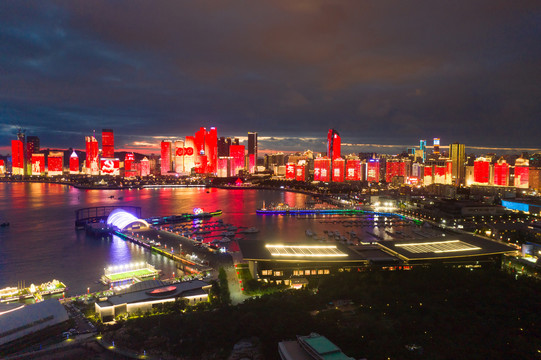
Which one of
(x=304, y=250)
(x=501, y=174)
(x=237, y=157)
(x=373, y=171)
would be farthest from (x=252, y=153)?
(x=304, y=250)

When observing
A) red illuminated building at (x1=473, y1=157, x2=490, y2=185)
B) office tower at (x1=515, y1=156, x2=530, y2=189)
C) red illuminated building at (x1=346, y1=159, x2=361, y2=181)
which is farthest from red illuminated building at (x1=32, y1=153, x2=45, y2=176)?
office tower at (x1=515, y1=156, x2=530, y2=189)

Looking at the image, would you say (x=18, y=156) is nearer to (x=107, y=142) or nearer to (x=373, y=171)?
(x=107, y=142)

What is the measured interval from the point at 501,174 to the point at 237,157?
2622cm

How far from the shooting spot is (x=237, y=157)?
4356cm

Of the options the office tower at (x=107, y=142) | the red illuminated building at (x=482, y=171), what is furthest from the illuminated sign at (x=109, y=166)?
the red illuminated building at (x=482, y=171)

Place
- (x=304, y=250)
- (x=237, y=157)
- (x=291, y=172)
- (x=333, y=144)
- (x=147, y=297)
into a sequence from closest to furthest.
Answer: (x=147, y=297) < (x=304, y=250) < (x=333, y=144) < (x=291, y=172) < (x=237, y=157)

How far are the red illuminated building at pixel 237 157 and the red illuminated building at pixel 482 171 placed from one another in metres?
23.5

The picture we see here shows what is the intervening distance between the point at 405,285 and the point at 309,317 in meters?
2.21

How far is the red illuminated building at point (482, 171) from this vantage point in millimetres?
28031

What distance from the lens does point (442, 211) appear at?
15195 millimetres

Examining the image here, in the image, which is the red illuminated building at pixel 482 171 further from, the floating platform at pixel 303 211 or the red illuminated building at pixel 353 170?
the floating platform at pixel 303 211

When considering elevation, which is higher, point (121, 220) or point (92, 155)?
point (92, 155)

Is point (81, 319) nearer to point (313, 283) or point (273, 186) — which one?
point (313, 283)

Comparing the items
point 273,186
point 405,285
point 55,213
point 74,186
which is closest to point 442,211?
point 405,285
